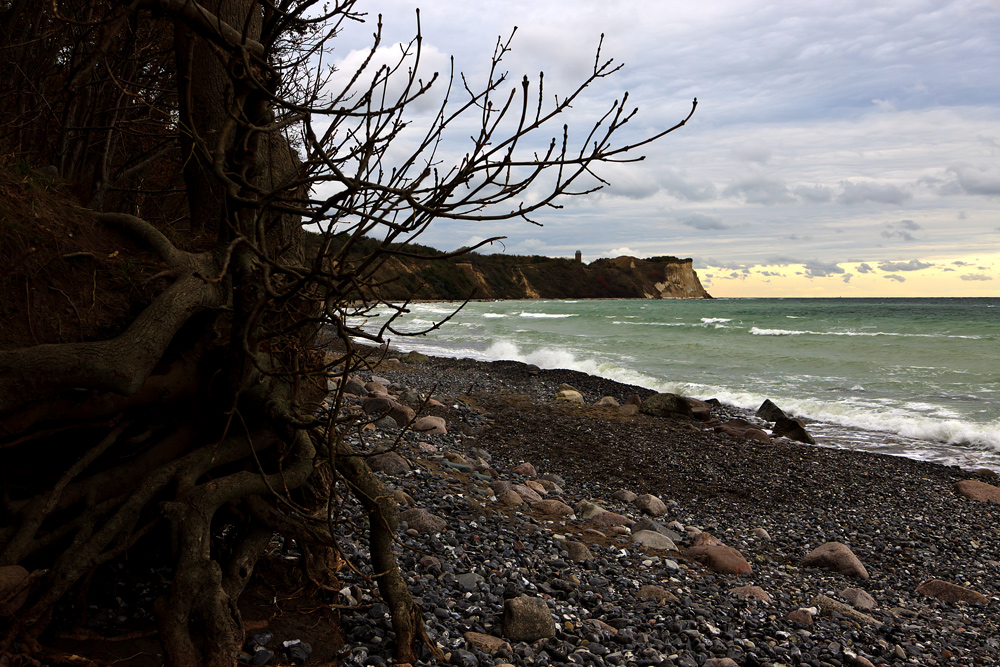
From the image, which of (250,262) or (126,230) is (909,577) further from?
(126,230)

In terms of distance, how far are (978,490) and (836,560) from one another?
512 cm

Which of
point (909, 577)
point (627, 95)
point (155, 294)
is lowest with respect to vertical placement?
point (909, 577)

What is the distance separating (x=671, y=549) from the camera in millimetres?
6562

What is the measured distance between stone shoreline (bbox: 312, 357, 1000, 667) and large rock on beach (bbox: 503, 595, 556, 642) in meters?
0.01

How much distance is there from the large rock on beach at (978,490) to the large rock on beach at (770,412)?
452 centimetres

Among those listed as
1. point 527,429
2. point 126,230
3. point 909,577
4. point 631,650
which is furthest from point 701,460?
point 126,230

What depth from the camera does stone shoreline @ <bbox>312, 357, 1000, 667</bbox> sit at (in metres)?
4.36

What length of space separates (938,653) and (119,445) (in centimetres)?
605

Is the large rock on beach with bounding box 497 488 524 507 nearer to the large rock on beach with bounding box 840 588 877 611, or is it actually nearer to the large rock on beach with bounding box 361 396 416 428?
the large rock on beach with bounding box 361 396 416 428

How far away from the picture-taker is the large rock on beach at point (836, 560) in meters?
6.64

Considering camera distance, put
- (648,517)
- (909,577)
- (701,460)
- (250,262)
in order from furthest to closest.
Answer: (701,460) → (648,517) → (909,577) → (250,262)

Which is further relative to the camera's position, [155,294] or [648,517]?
[648,517]

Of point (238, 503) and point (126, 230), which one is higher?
point (126, 230)

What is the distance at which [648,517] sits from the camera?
7.78 m
